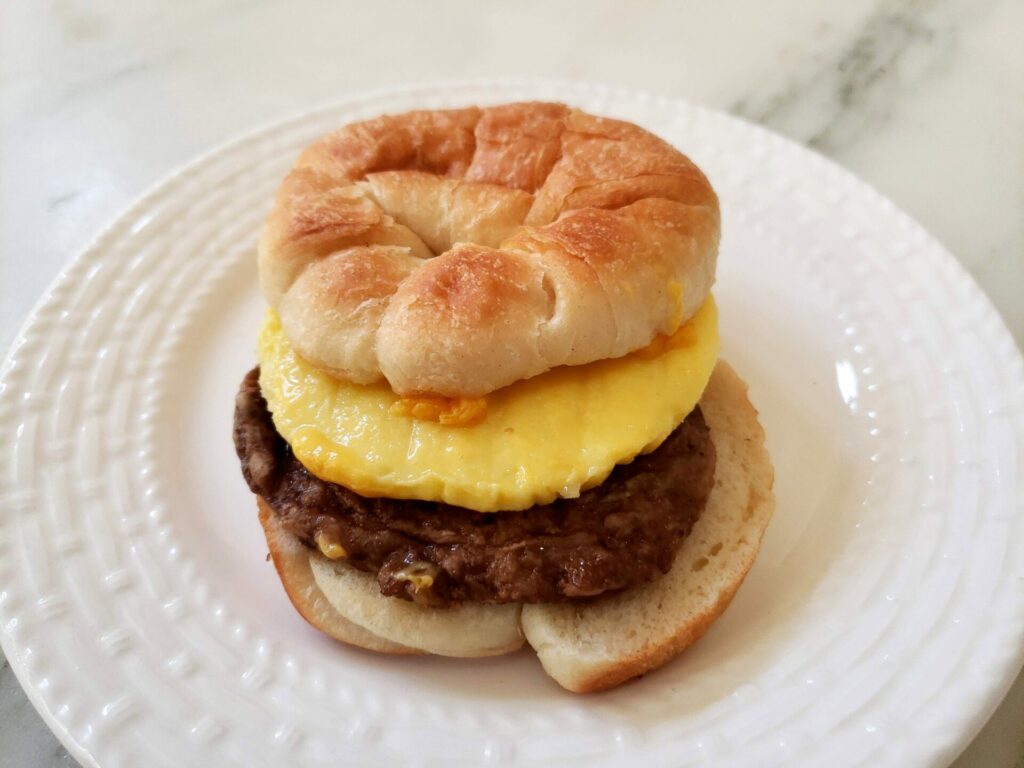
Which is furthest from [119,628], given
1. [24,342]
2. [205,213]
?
[205,213]

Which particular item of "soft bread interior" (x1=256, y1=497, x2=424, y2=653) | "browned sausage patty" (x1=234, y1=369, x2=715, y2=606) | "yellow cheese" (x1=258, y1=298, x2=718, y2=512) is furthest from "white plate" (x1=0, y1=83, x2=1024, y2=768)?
"yellow cheese" (x1=258, y1=298, x2=718, y2=512)

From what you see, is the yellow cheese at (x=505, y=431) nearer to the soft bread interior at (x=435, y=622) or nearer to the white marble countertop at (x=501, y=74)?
the soft bread interior at (x=435, y=622)

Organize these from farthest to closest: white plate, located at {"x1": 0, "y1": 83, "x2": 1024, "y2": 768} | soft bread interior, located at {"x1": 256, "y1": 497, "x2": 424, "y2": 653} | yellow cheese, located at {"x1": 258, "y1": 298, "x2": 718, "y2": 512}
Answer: soft bread interior, located at {"x1": 256, "y1": 497, "x2": 424, "y2": 653} → yellow cheese, located at {"x1": 258, "y1": 298, "x2": 718, "y2": 512} → white plate, located at {"x1": 0, "y1": 83, "x2": 1024, "y2": 768}

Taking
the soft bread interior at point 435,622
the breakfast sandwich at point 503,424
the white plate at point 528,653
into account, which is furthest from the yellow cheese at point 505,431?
the white plate at point 528,653

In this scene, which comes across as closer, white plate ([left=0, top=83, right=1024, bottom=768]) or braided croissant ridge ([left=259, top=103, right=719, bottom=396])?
white plate ([left=0, top=83, right=1024, bottom=768])

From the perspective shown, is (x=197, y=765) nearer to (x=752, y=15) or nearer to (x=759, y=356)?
(x=759, y=356)

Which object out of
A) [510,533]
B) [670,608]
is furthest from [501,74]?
[670,608]

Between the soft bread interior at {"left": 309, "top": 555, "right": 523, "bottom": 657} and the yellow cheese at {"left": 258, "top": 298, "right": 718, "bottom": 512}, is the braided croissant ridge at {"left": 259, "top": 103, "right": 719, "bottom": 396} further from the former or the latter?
the soft bread interior at {"left": 309, "top": 555, "right": 523, "bottom": 657}
